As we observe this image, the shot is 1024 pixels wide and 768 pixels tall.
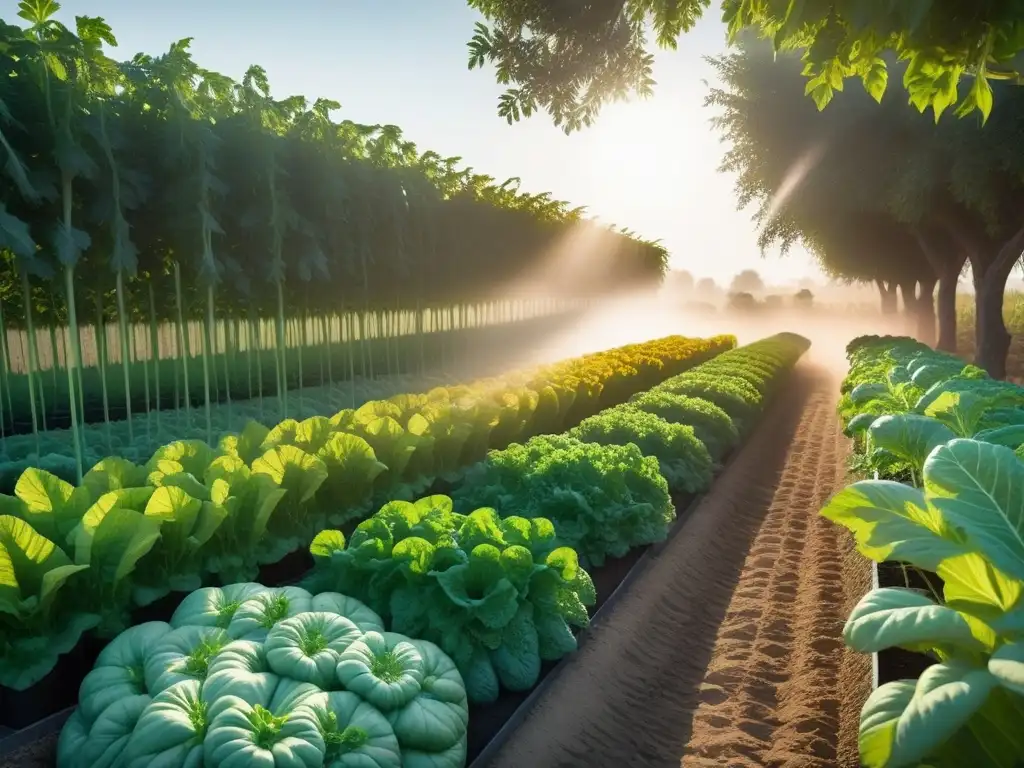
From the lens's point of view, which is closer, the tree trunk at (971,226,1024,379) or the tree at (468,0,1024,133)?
the tree at (468,0,1024,133)

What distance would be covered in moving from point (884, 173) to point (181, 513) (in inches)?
760

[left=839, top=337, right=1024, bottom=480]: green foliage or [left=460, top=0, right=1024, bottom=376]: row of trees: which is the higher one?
[left=460, top=0, right=1024, bottom=376]: row of trees

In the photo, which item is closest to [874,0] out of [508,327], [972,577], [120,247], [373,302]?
[972,577]

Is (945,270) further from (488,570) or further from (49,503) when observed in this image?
(49,503)

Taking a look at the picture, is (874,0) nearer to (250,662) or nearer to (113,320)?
(250,662)

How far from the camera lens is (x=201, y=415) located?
1227 centimetres

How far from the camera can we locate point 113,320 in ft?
50.4

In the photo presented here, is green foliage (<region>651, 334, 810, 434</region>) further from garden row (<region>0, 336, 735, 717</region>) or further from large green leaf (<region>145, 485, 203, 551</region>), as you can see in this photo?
large green leaf (<region>145, 485, 203, 551</region>)

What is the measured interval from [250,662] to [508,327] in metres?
27.9

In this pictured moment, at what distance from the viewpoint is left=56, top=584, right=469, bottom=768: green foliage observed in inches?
101

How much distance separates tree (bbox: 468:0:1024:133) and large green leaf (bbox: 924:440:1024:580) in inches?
60.5

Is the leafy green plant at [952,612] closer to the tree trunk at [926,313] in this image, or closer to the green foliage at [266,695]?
the green foliage at [266,695]

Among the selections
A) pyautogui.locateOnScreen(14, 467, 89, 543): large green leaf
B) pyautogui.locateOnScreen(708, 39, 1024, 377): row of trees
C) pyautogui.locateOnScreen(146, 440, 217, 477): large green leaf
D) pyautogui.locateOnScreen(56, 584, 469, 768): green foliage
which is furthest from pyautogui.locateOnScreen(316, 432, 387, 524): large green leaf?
pyautogui.locateOnScreen(708, 39, 1024, 377): row of trees

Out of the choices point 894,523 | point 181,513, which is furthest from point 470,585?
point 894,523
